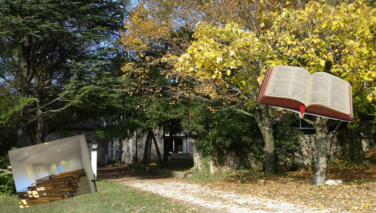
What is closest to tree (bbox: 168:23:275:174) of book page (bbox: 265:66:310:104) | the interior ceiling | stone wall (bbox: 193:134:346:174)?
book page (bbox: 265:66:310:104)

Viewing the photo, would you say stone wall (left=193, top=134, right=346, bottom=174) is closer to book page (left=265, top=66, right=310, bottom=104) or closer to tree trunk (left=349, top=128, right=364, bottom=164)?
tree trunk (left=349, top=128, right=364, bottom=164)

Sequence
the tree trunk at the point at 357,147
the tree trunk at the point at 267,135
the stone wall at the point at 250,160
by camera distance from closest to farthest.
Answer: the tree trunk at the point at 267,135 → the tree trunk at the point at 357,147 → the stone wall at the point at 250,160

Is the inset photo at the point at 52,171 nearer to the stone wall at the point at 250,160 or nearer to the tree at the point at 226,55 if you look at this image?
the tree at the point at 226,55

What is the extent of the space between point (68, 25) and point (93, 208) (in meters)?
9.29

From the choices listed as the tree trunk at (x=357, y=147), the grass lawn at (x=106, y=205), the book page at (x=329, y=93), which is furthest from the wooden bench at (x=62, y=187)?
the tree trunk at (x=357, y=147)

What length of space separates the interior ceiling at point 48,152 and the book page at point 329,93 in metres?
1.79

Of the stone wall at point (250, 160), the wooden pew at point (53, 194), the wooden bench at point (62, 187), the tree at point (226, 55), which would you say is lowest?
the stone wall at point (250, 160)

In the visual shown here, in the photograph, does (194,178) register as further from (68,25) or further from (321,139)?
(68,25)

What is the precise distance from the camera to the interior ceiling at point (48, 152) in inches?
82.5

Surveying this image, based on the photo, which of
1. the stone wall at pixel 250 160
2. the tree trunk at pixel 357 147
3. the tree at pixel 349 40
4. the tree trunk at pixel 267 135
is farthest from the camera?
the stone wall at pixel 250 160

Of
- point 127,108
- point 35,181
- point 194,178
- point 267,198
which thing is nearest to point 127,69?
point 127,108

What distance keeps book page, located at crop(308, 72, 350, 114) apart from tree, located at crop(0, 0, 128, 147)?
11.2 meters

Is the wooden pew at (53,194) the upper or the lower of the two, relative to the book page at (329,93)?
lower

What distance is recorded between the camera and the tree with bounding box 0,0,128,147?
38.4 ft
